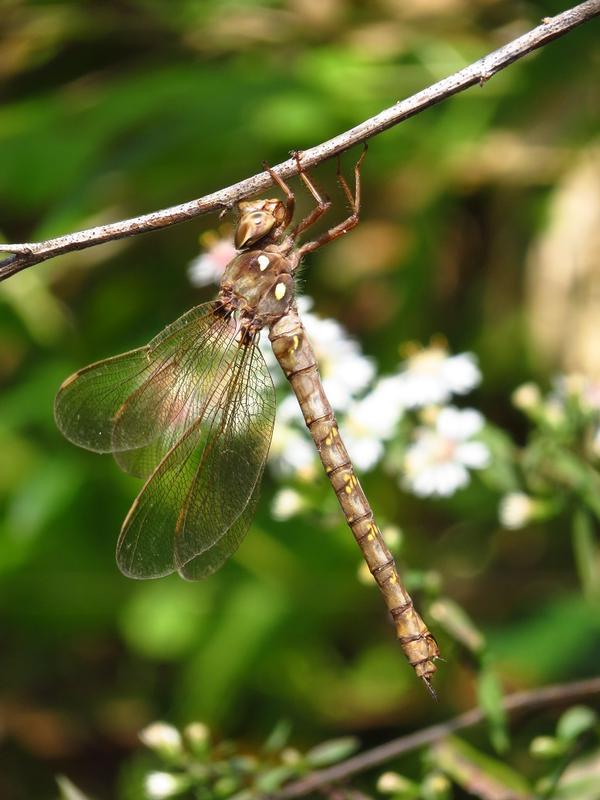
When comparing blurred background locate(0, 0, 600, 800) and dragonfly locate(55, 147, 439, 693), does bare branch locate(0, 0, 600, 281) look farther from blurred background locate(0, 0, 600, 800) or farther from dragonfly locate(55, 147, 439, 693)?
blurred background locate(0, 0, 600, 800)

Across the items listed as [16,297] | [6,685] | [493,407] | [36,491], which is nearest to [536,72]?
[493,407]

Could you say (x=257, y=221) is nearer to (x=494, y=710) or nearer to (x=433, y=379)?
(x=433, y=379)

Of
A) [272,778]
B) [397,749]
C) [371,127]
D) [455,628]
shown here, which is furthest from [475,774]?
[371,127]

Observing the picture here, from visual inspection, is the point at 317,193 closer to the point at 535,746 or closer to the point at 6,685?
the point at 535,746

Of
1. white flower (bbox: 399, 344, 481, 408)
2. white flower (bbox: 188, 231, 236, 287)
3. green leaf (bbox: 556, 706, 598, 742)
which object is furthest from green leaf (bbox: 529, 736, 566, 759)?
white flower (bbox: 188, 231, 236, 287)

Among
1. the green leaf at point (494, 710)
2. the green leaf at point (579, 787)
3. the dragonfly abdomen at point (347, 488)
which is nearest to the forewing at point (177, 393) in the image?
the dragonfly abdomen at point (347, 488)

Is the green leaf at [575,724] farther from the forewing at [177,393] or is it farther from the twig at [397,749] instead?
the forewing at [177,393]
